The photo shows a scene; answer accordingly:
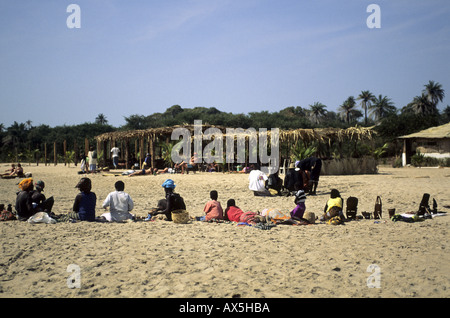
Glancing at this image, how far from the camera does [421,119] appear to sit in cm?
3666

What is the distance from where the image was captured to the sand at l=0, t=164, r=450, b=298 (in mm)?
3959

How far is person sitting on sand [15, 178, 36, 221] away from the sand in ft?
1.21

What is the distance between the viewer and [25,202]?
731cm

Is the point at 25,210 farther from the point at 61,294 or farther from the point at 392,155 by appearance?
the point at 392,155

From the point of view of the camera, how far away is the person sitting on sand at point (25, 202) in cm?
730

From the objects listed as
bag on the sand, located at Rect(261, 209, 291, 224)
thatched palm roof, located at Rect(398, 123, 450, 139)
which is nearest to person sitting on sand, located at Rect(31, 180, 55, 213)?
bag on the sand, located at Rect(261, 209, 291, 224)

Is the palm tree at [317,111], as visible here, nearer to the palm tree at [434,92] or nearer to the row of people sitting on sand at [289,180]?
the palm tree at [434,92]

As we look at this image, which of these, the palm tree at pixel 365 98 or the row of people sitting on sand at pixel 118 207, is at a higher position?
the palm tree at pixel 365 98

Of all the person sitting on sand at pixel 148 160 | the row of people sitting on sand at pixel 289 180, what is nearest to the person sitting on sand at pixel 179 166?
the person sitting on sand at pixel 148 160

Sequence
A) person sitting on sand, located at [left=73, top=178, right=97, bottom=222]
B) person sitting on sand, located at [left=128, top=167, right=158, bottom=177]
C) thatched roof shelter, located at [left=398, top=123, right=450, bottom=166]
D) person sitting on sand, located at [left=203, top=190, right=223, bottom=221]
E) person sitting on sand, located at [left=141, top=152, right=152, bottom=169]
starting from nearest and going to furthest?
person sitting on sand, located at [left=73, top=178, right=97, bottom=222], person sitting on sand, located at [left=203, top=190, right=223, bottom=221], person sitting on sand, located at [left=128, top=167, right=158, bottom=177], person sitting on sand, located at [left=141, top=152, right=152, bottom=169], thatched roof shelter, located at [left=398, top=123, right=450, bottom=166]

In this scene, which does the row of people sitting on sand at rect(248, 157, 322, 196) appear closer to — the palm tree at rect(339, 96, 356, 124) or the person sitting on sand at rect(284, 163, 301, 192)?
the person sitting on sand at rect(284, 163, 301, 192)

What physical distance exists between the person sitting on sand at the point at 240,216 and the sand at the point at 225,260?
390mm

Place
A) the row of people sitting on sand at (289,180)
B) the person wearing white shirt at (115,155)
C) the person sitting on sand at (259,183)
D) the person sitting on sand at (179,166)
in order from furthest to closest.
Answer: the person wearing white shirt at (115,155) → the person sitting on sand at (179,166) → the person sitting on sand at (259,183) → the row of people sitting on sand at (289,180)

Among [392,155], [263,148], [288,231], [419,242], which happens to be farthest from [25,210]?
[392,155]
